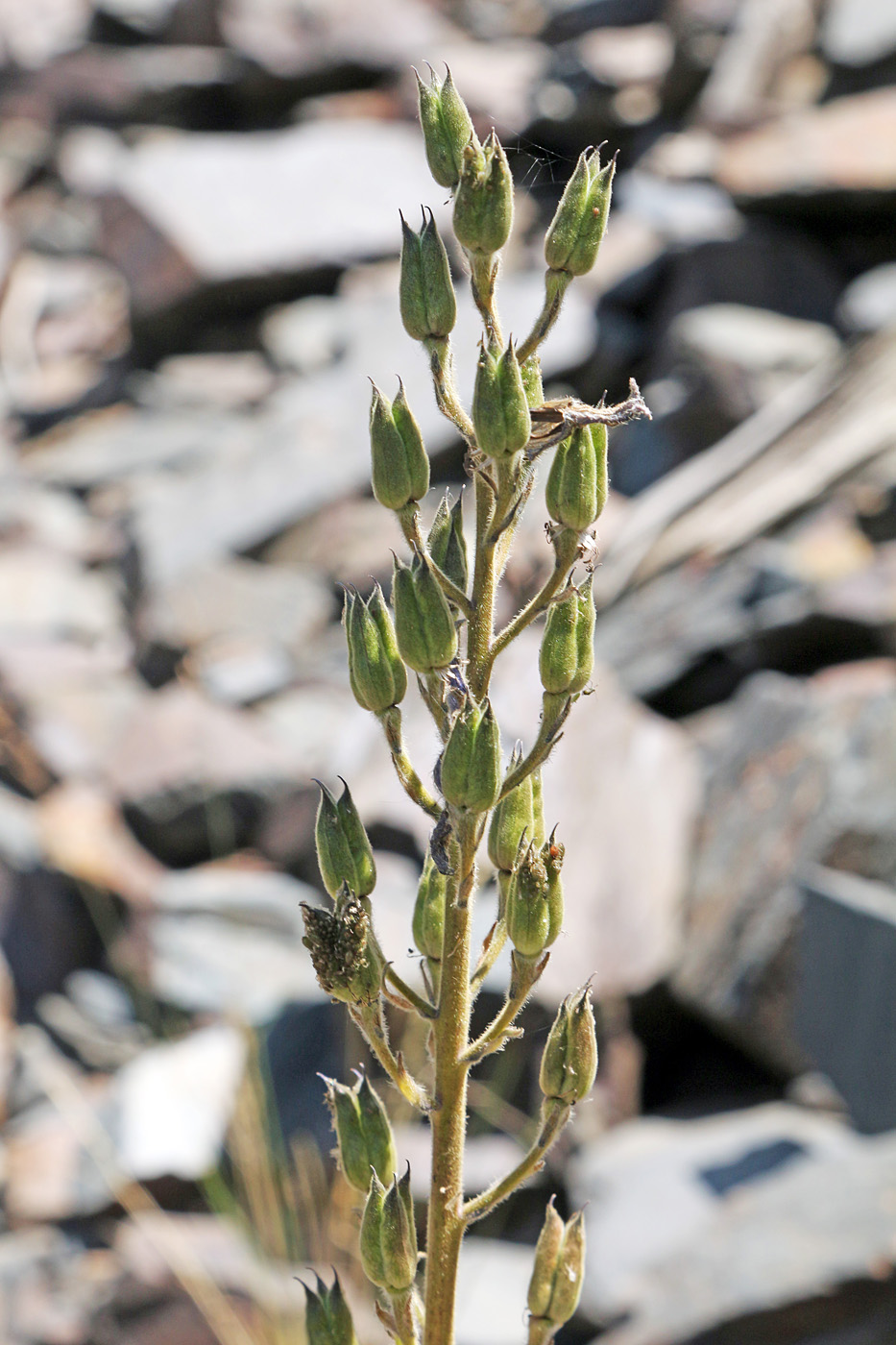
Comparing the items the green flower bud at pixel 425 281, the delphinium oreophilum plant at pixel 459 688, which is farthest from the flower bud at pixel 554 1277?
the green flower bud at pixel 425 281

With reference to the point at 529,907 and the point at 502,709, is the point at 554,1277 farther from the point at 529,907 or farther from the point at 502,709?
the point at 502,709

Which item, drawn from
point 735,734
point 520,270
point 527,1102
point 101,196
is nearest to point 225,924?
point 527,1102

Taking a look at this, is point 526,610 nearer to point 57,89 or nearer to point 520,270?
point 520,270

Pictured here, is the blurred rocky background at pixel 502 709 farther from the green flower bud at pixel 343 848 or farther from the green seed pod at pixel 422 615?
the green flower bud at pixel 343 848

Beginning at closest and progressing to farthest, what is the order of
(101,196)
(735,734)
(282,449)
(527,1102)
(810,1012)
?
(810,1012), (527,1102), (735,734), (282,449), (101,196)

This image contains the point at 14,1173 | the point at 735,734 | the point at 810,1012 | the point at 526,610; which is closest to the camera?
the point at 526,610

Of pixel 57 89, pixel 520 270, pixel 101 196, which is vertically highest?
pixel 57 89

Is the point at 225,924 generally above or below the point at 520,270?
below
